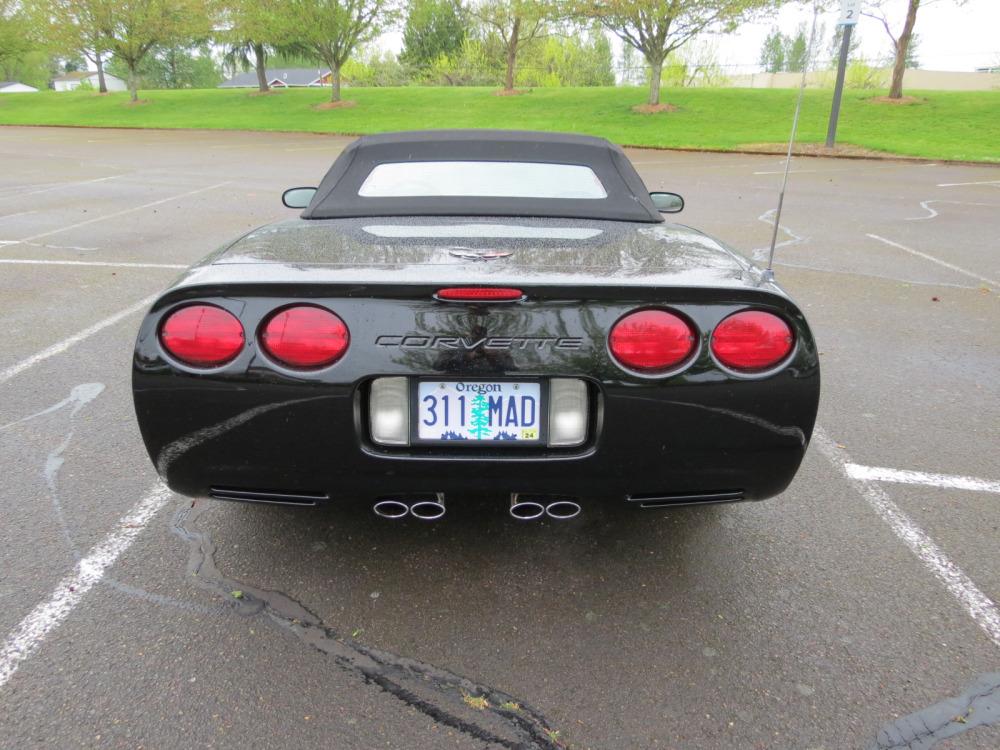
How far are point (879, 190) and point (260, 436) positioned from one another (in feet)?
46.9

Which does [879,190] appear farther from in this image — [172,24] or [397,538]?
[172,24]

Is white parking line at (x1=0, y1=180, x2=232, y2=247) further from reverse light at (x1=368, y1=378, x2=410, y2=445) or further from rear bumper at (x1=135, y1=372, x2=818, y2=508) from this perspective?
reverse light at (x1=368, y1=378, x2=410, y2=445)

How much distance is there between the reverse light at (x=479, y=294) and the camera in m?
1.88

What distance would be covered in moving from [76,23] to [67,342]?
145 feet

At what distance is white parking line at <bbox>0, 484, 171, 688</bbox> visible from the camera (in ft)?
6.56

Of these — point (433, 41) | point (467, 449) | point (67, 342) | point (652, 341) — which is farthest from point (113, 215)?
point (433, 41)

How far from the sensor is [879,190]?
13438mm

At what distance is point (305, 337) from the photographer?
6.33 feet

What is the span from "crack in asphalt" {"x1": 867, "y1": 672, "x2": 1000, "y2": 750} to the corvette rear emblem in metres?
1.58

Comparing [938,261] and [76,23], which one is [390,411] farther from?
[76,23]

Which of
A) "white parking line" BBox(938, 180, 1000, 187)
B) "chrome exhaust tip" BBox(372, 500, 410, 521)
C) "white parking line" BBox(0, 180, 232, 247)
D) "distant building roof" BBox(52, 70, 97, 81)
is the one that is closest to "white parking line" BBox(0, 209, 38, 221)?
"white parking line" BBox(0, 180, 232, 247)

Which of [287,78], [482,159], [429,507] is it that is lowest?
[429,507]

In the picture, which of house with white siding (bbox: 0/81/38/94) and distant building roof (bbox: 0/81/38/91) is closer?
house with white siding (bbox: 0/81/38/94)

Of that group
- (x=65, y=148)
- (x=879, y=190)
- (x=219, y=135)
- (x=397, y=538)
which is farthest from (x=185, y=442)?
(x=219, y=135)
